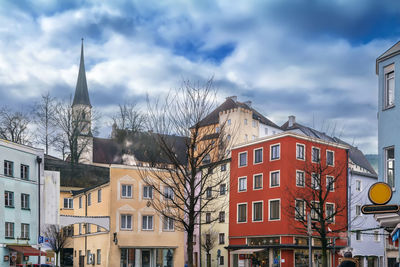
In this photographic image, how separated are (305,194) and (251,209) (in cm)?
1110

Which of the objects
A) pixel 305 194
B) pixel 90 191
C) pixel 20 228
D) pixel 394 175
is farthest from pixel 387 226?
pixel 90 191

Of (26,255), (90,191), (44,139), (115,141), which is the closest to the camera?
(26,255)

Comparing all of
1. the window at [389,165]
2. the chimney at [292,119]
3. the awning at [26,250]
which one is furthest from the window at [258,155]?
the chimney at [292,119]

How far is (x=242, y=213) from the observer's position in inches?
2628

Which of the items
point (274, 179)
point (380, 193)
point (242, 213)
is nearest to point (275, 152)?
point (274, 179)

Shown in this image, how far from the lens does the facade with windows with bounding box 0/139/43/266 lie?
158 ft

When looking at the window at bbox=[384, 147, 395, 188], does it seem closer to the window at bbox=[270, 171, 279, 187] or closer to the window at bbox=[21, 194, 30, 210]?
the window at bbox=[21, 194, 30, 210]

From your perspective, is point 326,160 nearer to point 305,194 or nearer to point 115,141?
point 305,194

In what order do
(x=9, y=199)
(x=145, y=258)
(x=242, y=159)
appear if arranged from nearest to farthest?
(x=9, y=199)
(x=145, y=258)
(x=242, y=159)

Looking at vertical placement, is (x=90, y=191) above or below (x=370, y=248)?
above

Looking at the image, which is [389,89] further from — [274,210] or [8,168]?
[274,210]

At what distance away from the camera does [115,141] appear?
99.2 m

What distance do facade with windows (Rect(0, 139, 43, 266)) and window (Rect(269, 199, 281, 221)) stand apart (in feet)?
77.4

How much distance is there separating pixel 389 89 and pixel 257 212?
38.1 meters
